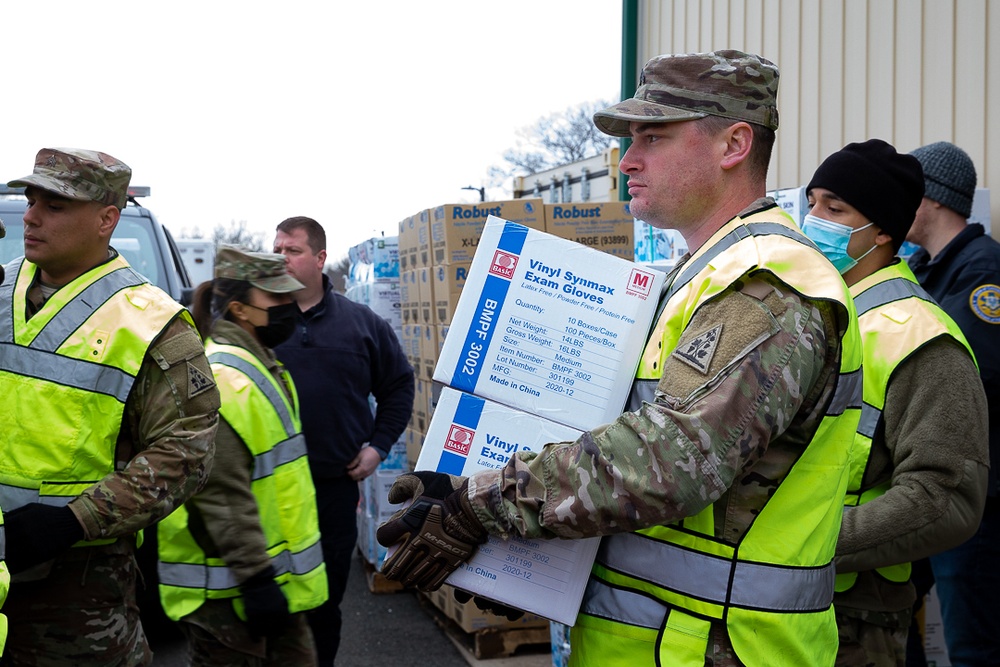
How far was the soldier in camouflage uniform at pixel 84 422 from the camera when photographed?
104 inches

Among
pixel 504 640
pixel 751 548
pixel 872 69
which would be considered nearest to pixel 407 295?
pixel 504 640

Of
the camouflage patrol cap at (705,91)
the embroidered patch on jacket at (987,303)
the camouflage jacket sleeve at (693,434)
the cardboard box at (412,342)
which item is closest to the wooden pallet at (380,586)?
the cardboard box at (412,342)

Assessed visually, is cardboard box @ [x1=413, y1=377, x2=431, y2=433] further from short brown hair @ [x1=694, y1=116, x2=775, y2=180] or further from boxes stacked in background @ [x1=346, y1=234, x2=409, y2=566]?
short brown hair @ [x1=694, y1=116, x2=775, y2=180]

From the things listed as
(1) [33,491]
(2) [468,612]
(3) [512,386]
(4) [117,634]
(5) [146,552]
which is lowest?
(2) [468,612]

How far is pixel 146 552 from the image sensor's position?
193 inches

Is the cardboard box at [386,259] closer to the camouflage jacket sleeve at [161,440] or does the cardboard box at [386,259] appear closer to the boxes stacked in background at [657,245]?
the boxes stacked in background at [657,245]

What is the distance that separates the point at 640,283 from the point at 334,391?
3049 millimetres

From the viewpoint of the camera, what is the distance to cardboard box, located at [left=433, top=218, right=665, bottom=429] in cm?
187

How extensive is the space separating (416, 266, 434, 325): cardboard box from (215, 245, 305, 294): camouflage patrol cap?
2.25m

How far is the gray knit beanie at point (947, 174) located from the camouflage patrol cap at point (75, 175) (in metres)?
3.04

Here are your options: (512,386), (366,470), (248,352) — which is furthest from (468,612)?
(512,386)

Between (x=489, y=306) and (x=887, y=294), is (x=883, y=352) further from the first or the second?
(x=489, y=306)

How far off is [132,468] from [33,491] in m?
0.27

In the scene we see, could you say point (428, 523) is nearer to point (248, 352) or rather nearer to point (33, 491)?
point (33, 491)
